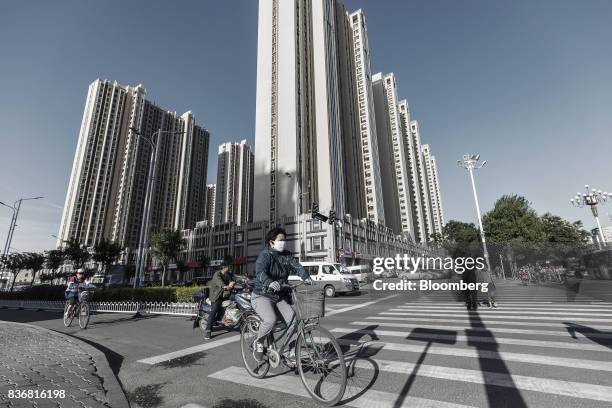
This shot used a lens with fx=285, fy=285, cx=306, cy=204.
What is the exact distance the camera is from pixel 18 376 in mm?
4066

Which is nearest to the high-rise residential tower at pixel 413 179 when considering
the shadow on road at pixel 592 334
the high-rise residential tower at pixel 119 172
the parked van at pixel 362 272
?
the high-rise residential tower at pixel 119 172

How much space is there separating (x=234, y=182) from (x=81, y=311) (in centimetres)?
10486

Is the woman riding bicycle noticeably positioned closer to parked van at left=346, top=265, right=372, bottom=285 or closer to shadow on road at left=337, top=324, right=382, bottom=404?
shadow on road at left=337, top=324, right=382, bottom=404

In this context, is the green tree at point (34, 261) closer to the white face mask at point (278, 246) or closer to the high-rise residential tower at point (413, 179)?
the white face mask at point (278, 246)

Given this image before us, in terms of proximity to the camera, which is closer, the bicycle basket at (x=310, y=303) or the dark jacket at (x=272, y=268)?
the bicycle basket at (x=310, y=303)

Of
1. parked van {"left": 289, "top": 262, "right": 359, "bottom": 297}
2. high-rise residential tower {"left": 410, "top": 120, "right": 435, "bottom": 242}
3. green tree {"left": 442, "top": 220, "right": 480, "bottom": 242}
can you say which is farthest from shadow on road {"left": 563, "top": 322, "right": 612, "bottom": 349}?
high-rise residential tower {"left": 410, "top": 120, "right": 435, "bottom": 242}

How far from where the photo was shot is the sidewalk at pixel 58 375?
10.7ft

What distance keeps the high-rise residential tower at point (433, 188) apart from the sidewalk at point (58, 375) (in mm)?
Answer: 151940

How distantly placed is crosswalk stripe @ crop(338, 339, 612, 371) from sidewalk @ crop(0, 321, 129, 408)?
3.98 m

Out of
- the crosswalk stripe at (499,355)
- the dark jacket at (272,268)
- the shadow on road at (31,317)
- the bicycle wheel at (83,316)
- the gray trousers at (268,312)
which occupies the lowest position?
the shadow on road at (31,317)

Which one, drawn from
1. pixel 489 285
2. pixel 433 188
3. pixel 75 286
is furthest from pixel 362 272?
pixel 433 188

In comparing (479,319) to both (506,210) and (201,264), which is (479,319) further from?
(201,264)

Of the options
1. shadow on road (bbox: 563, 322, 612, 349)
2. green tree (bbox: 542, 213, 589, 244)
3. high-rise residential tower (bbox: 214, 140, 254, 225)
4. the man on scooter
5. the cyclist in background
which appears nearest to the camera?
shadow on road (bbox: 563, 322, 612, 349)

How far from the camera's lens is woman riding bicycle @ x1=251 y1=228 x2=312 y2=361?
12.5 ft
